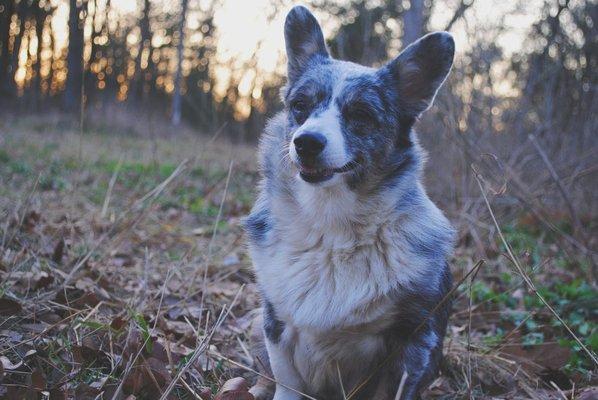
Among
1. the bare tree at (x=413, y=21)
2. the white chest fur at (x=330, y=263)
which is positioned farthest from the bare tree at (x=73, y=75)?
the white chest fur at (x=330, y=263)

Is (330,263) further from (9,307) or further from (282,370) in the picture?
(9,307)

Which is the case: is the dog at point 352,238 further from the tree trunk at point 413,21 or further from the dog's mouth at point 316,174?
the tree trunk at point 413,21

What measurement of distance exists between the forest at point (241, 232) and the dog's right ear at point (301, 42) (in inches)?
29.8

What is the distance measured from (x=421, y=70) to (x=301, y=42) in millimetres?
785

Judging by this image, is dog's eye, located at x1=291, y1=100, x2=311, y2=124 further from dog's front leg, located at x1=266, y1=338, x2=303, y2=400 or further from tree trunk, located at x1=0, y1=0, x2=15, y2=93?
tree trunk, located at x1=0, y1=0, x2=15, y2=93

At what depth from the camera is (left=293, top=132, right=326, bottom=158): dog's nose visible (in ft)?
8.22

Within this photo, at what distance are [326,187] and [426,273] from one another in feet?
2.17

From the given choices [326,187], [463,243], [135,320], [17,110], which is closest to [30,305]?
[135,320]

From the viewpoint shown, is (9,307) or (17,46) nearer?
(9,307)

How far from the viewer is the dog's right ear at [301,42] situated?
127 inches

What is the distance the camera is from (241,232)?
4.90 metres

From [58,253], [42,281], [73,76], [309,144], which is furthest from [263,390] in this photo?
[73,76]

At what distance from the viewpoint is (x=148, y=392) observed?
7.15 ft

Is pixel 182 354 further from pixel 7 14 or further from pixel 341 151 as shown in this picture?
pixel 7 14
